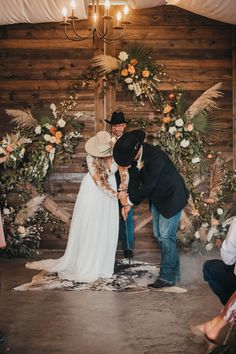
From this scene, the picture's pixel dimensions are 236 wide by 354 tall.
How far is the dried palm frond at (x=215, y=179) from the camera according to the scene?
6.95 m

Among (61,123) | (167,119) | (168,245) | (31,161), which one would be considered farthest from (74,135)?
(168,245)

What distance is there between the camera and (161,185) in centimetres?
554

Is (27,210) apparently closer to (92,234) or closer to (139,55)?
(92,234)

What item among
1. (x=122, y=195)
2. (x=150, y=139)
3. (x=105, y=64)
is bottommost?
(x=122, y=195)

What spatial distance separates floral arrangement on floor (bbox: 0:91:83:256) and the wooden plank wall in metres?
0.17

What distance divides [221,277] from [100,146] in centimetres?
269

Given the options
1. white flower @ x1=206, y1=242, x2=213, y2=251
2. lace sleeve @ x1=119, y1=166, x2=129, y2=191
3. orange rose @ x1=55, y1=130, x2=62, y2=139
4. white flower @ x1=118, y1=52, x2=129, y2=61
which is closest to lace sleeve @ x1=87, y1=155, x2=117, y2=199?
lace sleeve @ x1=119, y1=166, x2=129, y2=191

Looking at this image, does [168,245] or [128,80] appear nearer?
[168,245]

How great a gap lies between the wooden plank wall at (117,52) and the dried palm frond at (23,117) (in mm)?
139

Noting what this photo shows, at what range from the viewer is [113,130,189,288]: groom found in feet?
17.8

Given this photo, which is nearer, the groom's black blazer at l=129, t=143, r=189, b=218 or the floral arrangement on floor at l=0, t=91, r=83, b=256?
the groom's black blazer at l=129, t=143, r=189, b=218

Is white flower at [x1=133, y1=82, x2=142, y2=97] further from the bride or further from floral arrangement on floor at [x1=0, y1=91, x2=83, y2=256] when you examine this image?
the bride

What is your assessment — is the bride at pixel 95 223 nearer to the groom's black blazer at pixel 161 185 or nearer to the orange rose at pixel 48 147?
the groom's black blazer at pixel 161 185

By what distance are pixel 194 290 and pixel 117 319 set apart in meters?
1.13
